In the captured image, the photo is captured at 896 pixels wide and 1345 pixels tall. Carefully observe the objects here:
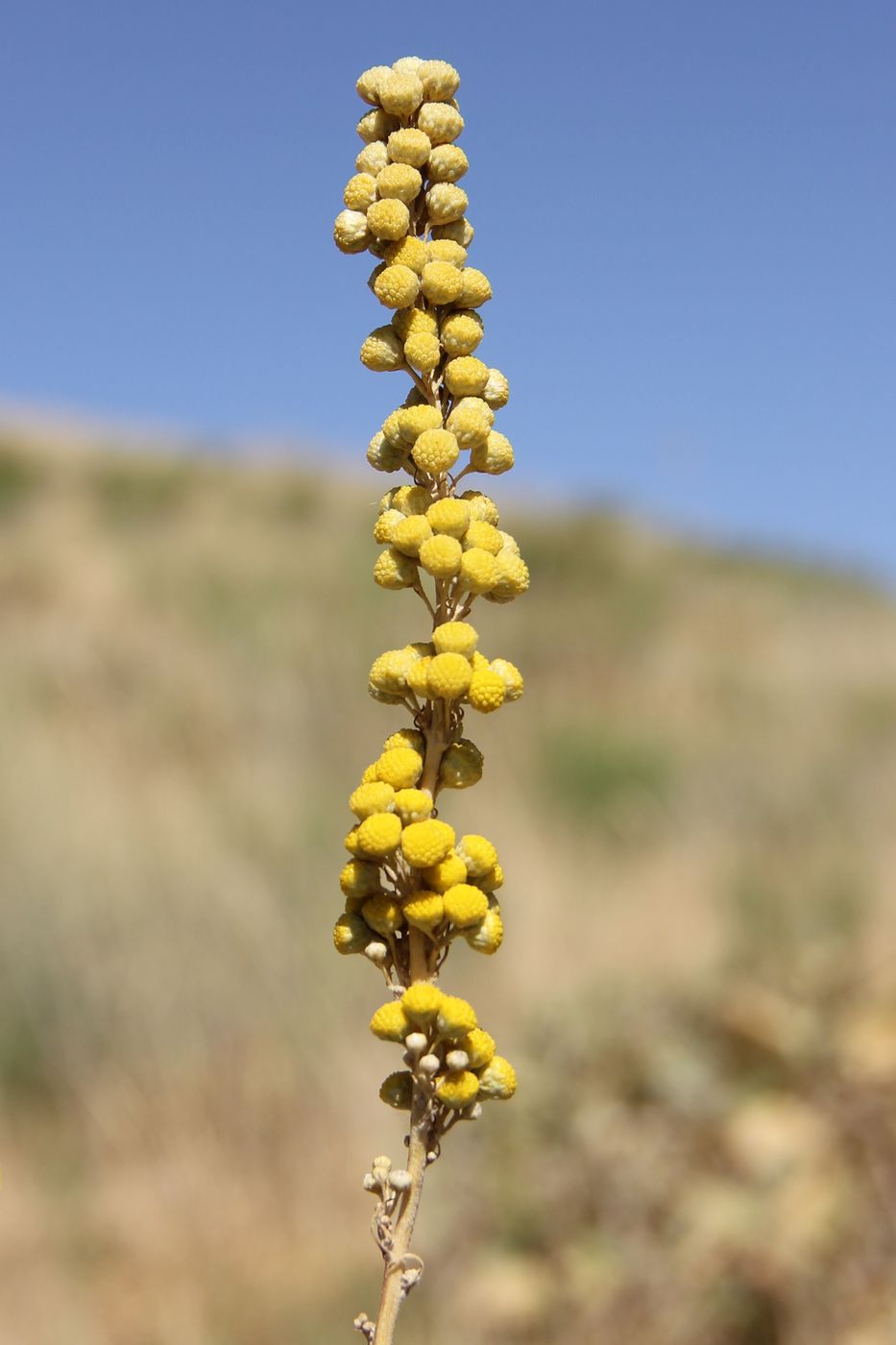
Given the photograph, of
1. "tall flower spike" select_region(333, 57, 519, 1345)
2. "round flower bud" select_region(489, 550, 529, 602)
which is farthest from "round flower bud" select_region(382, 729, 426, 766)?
"round flower bud" select_region(489, 550, 529, 602)

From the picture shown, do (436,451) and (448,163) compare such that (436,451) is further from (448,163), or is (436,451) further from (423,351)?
(448,163)

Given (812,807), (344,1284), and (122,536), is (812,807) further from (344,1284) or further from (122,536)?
(122,536)

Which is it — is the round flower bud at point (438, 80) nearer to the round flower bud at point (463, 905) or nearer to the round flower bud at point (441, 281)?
the round flower bud at point (441, 281)

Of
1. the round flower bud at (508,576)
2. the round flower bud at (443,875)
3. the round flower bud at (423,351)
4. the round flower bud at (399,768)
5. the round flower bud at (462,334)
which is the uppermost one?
the round flower bud at (462,334)

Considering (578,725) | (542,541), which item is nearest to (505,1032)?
(578,725)

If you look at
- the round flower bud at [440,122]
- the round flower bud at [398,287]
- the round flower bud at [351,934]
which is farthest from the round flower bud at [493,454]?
the round flower bud at [351,934]

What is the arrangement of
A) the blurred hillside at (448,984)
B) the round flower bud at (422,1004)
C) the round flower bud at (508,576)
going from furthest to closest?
the blurred hillside at (448,984) → the round flower bud at (508,576) → the round flower bud at (422,1004)

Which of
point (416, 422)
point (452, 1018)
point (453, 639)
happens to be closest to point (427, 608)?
point (453, 639)

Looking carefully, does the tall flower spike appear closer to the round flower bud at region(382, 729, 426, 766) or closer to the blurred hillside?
the round flower bud at region(382, 729, 426, 766)
